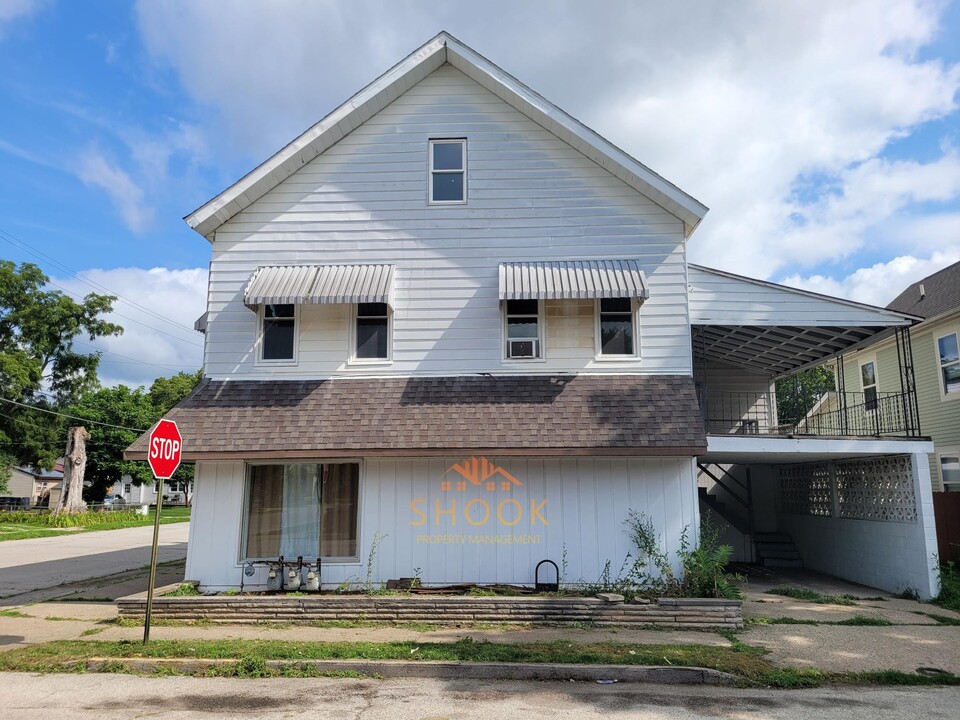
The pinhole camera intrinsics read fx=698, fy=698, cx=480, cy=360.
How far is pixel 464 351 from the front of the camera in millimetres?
12492

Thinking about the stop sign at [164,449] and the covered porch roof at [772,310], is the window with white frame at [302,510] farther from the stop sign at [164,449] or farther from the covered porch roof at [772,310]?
the covered porch roof at [772,310]

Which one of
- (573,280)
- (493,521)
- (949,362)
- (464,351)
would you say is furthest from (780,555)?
(464,351)

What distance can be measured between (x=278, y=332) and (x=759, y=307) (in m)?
8.87

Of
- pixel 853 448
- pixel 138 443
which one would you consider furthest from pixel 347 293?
pixel 853 448

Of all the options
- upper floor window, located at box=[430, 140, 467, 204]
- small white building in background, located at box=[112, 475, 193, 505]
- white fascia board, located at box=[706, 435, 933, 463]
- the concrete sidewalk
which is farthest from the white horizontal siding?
small white building in background, located at box=[112, 475, 193, 505]

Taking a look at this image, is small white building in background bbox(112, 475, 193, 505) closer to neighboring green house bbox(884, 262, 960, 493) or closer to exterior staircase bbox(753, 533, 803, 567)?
exterior staircase bbox(753, 533, 803, 567)

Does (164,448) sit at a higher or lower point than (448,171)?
lower

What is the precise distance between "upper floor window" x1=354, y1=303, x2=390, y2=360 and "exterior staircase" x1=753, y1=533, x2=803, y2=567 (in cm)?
1167

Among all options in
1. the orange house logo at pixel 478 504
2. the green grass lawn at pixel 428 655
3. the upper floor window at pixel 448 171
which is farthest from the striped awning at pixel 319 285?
the green grass lawn at pixel 428 655

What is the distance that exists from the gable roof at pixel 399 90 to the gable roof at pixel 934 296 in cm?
957

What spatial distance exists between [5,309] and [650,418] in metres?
45.1

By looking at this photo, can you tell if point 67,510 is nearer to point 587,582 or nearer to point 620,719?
point 587,582

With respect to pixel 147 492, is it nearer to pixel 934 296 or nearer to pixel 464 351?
pixel 464 351

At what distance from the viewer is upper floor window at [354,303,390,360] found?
12711 millimetres
